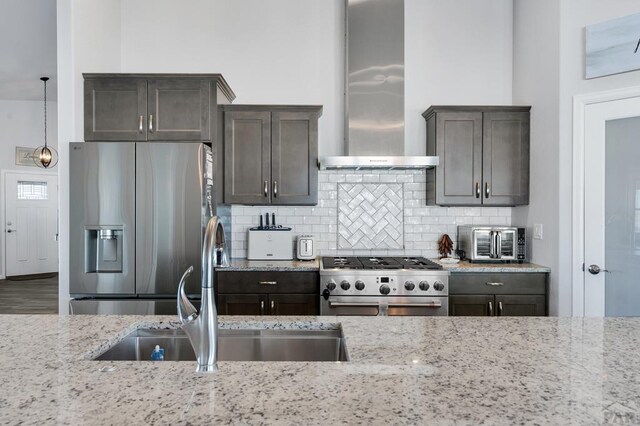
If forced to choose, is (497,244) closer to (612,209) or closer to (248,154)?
(612,209)

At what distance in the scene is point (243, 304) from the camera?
11.2ft

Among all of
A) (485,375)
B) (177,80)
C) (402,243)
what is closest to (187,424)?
(485,375)

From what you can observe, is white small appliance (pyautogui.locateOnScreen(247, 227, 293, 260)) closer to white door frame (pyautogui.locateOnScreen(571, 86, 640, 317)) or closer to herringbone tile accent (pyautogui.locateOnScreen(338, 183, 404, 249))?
herringbone tile accent (pyautogui.locateOnScreen(338, 183, 404, 249))

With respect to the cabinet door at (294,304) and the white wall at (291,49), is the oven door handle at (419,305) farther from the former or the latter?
the white wall at (291,49)

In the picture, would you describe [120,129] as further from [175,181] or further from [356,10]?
[356,10]

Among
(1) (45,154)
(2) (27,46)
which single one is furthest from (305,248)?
(1) (45,154)

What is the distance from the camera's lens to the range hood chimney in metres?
3.79

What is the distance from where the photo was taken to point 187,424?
0.82 m

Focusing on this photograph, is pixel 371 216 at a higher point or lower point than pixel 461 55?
lower

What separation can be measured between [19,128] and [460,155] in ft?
26.1

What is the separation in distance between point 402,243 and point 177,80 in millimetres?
2451

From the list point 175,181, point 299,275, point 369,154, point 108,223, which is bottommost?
point 299,275

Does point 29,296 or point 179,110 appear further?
point 29,296

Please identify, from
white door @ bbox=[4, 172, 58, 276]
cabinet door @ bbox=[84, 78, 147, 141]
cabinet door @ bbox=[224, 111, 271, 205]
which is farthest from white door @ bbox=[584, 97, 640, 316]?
white door @ bbox=[4, 172, 58, 276]
